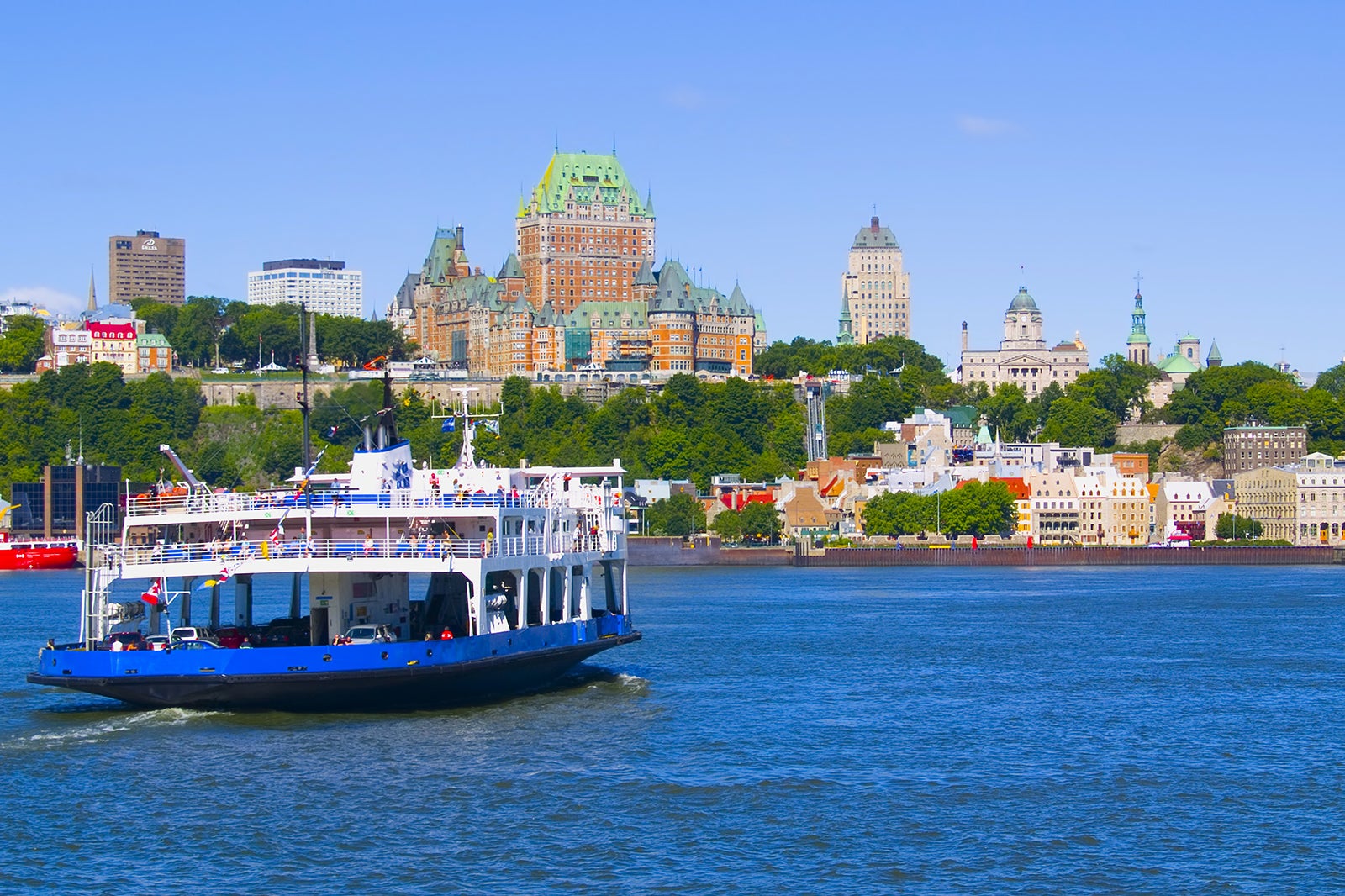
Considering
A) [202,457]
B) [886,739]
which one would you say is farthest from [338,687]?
[202,457]

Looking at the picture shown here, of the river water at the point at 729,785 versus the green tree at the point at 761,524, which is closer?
the river water at the point at 729,785

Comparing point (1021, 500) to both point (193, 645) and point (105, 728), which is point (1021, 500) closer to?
point (193, 645)

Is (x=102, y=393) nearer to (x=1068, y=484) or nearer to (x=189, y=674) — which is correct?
(x=1068, y=484)

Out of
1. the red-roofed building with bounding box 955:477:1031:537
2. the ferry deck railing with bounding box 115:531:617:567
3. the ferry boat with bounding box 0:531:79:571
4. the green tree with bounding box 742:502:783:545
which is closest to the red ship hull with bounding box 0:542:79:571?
the ferry boat with bounding box 0:531:79:571

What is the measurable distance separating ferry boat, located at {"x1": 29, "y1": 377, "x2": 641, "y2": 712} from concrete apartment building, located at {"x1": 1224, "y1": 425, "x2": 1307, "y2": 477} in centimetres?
15258

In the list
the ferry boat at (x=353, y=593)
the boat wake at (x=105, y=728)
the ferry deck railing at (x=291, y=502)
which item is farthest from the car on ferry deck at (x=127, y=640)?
the ferry deck railing at (x=291, y=502)

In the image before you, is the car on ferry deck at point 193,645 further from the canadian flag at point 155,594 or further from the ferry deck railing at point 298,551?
the ferry deck railing at point 298,551

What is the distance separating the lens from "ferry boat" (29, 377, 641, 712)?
43.5 metres

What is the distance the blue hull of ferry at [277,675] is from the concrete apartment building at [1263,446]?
523 ft

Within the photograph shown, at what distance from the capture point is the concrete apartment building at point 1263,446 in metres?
194

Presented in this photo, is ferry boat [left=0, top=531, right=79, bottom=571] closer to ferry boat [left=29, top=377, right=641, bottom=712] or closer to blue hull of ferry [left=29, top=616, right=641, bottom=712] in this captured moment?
ferry boat [left=29, top=377, right=641, bottom=712]

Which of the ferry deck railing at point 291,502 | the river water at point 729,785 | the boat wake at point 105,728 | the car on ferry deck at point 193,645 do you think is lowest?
the river water at point 729,785

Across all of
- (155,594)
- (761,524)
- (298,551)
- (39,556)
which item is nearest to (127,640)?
(155,594)

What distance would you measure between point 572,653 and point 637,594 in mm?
53462
